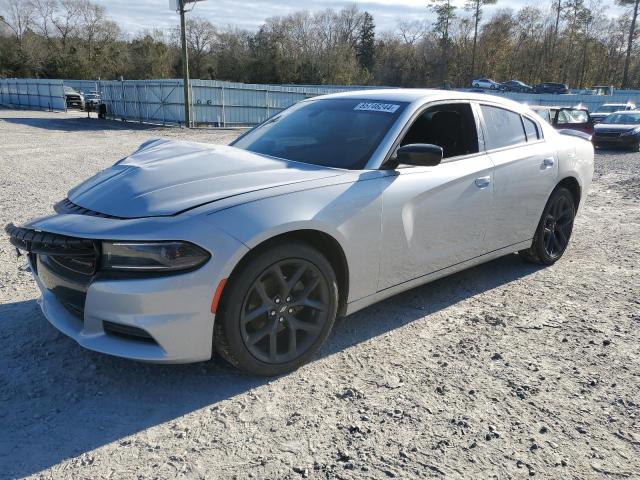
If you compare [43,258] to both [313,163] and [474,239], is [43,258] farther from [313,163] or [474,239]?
[474,239]

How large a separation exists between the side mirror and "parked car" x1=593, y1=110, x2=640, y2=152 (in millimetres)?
17530

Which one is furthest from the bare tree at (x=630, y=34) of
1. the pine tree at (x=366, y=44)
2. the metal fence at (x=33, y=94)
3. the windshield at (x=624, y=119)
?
the metal fence at (x=33, y=94)

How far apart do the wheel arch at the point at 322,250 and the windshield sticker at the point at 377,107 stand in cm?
121

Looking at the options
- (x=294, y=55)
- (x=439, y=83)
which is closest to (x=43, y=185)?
(x=294, y=55)

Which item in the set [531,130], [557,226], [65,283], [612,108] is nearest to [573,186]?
[557,226]

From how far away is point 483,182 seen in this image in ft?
13.0

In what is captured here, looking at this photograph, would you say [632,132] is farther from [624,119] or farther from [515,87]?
[515,87]

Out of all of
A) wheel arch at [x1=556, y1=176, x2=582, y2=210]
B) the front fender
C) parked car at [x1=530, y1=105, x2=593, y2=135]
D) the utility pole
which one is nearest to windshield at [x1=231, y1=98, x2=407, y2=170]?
the front fender

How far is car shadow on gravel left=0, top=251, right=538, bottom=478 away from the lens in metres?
2.40

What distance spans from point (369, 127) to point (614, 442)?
2.37m

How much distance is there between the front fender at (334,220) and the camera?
2.65m

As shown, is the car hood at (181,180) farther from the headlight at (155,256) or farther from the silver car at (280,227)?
the headlight at (155,256)

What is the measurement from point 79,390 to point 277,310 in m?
1.15

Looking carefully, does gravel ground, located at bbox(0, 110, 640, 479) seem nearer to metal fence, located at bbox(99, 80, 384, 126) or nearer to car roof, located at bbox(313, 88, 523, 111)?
car roof, located at bbox(313, 88, 523, 111)
